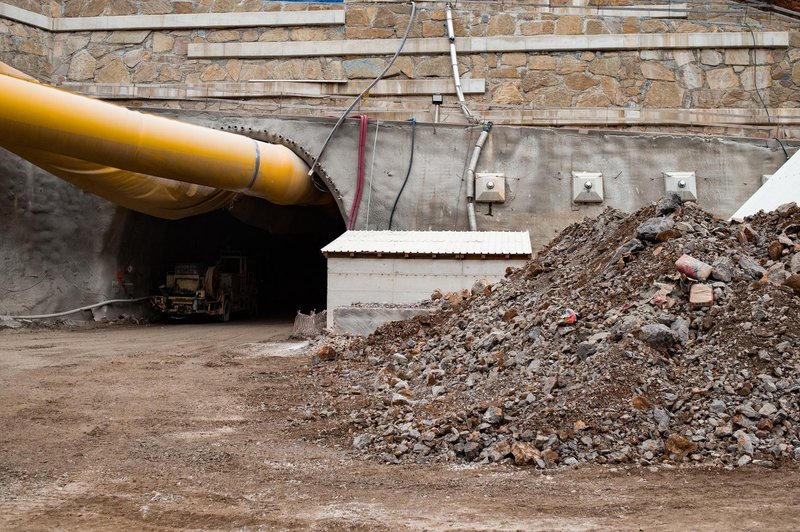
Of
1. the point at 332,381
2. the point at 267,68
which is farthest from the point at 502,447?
the point at 267,68

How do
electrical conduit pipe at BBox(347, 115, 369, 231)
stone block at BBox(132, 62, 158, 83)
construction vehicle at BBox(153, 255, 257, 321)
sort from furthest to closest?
stone block at BBox(132, 62, 158, 83) < construction vehicle at BBox(153, 255, 257, 321) < electrical conduit pipe at BBox(347, 115, 369, 231)

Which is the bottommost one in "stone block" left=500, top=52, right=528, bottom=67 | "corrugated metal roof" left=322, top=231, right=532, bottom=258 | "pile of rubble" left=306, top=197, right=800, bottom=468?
"pile of rubble" left=306, top=197, right=800, bottom=468

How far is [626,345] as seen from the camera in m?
7.19

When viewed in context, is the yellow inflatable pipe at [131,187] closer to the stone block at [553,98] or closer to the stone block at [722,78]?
the stone block at [553,98]

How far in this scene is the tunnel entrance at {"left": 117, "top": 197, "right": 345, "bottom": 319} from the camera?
20047 mm

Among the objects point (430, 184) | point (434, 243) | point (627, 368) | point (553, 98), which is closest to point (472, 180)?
point (430, 184)

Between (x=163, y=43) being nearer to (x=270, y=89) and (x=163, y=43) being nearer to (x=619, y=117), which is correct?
(x=270, y=89)

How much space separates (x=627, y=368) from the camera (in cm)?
691

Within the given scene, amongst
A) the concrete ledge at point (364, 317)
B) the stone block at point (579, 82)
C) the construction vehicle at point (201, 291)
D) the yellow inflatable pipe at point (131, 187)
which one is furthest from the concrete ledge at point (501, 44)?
the concrete ledge at point (364, 317)

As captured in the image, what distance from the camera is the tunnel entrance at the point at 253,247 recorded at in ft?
65.8

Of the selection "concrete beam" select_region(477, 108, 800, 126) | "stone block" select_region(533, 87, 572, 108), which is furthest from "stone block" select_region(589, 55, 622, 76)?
"concrete beam" select_region(477, 108, 800, 126)

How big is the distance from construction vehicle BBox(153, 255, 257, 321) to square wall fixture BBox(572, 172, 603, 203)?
893 centimetres

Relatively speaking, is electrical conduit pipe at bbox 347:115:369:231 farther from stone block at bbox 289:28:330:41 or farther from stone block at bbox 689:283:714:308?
stone block at bbox 689:283:714:308

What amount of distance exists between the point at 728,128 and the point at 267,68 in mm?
10262
